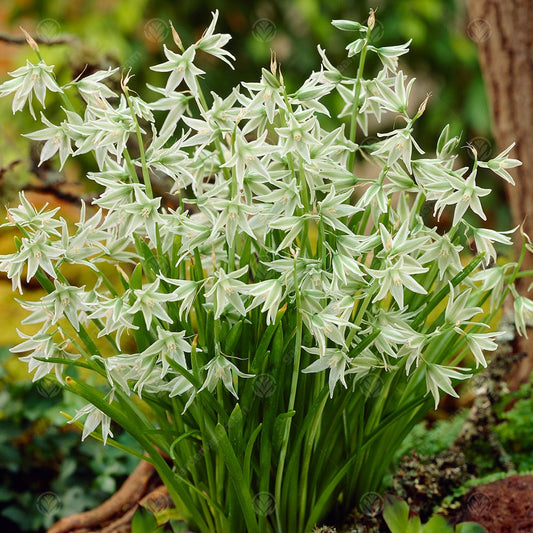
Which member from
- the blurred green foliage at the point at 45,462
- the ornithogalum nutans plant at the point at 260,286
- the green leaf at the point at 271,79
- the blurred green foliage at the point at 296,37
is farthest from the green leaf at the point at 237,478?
the blurred green foliage at the point at 296,37

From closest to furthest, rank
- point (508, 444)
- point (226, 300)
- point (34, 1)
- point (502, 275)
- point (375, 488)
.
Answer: point (226, 300), point (502, 275), point (375, 488), point (508, 444), point (34, 1)

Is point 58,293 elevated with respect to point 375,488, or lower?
elevated

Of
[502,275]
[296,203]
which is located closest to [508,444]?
[502,275]

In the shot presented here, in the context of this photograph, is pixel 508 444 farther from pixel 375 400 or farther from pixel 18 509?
pixel 18 509

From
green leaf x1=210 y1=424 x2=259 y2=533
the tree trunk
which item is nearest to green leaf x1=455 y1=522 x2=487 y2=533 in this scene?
green leaf x1=210 y1=424 x2=259 y2=533

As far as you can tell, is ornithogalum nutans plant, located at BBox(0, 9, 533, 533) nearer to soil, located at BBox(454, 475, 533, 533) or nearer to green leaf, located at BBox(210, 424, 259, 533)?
green leaf, located at BBox(210, 424, 259, 533)
